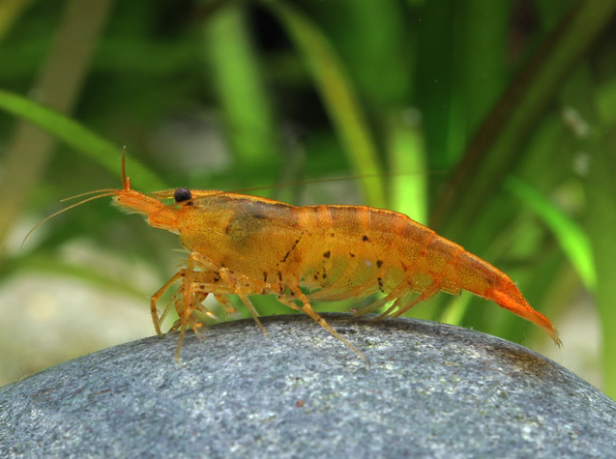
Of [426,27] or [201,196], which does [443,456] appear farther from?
[426,27]

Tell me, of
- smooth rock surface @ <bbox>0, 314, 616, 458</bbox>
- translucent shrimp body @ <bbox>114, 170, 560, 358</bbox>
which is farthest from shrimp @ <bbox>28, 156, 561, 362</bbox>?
smooth rock surface @ <bbox>0, 314, 616, 458</bbox>

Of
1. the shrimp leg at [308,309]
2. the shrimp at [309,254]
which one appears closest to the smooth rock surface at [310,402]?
the shrimp leg at [308,309]

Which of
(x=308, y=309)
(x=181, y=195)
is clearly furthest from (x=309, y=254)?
(x=181, y=195)

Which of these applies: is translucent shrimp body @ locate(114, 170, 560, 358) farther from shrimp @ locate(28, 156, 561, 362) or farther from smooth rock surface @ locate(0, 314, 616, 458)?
smooth rock surface @ locate(0, 314, 616, 458)

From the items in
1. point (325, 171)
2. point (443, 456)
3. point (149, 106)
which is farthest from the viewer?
point (149, 106)

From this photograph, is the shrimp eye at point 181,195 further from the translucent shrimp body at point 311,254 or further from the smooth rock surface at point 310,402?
the smooth rock surface at point 310,402

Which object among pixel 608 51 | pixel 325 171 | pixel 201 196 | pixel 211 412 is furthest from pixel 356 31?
pixel 211 412
